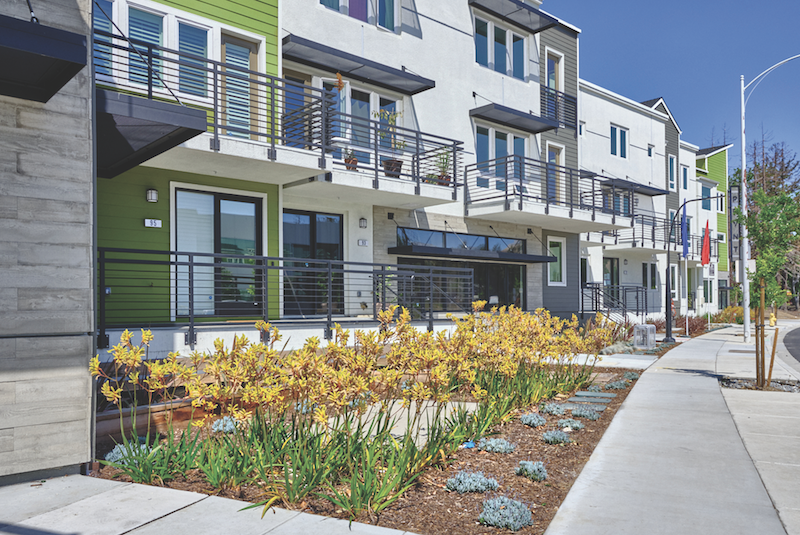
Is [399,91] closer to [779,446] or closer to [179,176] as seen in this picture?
[179,176]

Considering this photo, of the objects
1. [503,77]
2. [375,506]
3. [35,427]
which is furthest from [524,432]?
[503,77]

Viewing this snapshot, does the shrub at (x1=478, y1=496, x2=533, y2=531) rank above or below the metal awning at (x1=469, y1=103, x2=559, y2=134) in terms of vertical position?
below

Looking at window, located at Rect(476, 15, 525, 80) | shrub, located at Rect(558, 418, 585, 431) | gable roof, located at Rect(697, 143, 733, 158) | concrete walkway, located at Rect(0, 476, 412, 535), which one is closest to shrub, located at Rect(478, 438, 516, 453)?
shrub, located at Rect(558, 418, 585, 431)

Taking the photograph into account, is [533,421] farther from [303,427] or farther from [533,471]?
[303,427]

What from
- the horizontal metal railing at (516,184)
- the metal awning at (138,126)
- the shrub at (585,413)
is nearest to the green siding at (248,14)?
the metal awning at (138,126)

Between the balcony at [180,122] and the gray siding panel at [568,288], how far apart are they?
39.9 feet

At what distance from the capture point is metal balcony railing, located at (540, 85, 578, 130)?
22.7 meters

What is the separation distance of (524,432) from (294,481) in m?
3.29

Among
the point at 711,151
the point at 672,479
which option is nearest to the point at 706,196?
the point at 711,151

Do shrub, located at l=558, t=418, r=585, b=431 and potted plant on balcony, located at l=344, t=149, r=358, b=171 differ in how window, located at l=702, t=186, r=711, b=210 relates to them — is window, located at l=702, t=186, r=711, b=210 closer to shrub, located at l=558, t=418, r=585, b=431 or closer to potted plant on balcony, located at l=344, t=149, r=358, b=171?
potted plant on balcony, located at l=344, t=149, r=358, b=171

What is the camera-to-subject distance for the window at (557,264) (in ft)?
75.5

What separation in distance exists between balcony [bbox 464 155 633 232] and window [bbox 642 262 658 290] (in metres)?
10.6

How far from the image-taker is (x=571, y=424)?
7.02 meters

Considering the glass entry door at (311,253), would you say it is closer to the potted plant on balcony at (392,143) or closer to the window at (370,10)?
the potted plant on balcony at (392,143)
